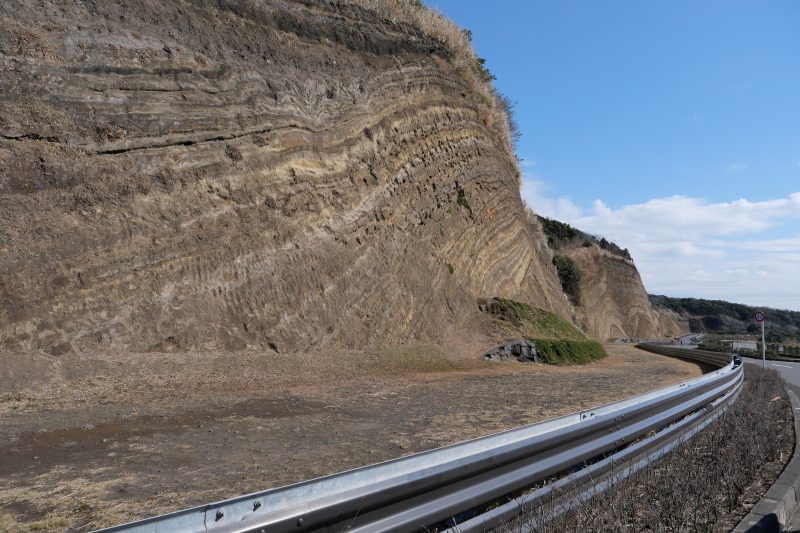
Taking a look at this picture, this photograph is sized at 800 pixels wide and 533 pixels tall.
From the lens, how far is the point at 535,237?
33000 millimetres

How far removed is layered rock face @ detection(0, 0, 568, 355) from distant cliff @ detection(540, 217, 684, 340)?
30.9m

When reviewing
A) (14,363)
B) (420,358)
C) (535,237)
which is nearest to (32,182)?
(14,363)

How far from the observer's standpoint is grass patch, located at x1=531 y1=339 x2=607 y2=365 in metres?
20.5

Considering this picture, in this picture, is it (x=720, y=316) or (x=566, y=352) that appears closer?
(x=566, y=352)

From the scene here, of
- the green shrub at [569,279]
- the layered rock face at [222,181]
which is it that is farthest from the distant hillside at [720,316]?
the layered rock face at [222,181]

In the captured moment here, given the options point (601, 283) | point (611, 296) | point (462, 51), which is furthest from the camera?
point (611, 296)

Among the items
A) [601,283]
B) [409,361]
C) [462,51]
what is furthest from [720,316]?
[409,361]

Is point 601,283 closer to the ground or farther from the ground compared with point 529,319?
farther from the ground

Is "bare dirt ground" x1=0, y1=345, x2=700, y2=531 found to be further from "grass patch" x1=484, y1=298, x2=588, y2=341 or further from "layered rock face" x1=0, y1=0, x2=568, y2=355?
"grass patch" x1=484, y1=298, x2=588, y2=341

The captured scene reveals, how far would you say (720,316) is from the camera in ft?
431

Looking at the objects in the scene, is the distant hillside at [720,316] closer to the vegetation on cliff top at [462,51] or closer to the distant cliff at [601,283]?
the distant cliff at [601,283]

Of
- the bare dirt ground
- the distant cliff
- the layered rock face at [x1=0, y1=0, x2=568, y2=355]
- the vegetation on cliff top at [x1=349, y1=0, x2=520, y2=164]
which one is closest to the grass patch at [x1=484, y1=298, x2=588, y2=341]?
the layered rock face at [x1=0, y1=0, x2=568, y2=355]

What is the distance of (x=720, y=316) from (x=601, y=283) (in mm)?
89574

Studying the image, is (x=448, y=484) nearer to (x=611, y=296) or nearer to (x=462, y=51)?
(x=462, y=51)
